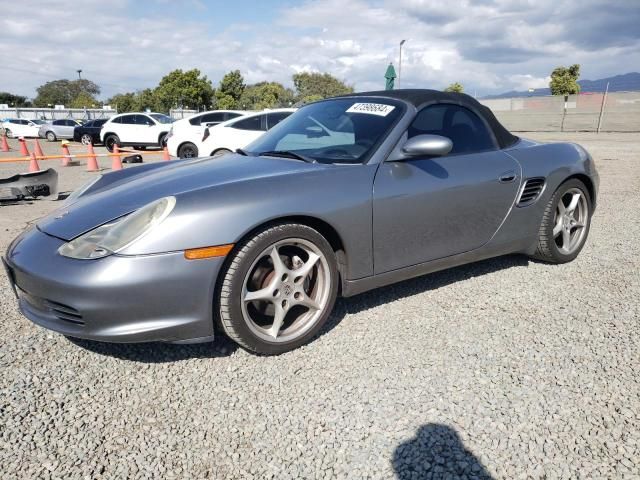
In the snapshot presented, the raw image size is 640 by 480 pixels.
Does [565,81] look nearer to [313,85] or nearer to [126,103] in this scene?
[313,85]

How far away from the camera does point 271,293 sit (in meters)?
2.28

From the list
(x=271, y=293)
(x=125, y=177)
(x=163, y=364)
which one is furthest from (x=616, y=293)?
(x=125, y=177)

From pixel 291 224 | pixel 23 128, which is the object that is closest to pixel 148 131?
pixel 291 224

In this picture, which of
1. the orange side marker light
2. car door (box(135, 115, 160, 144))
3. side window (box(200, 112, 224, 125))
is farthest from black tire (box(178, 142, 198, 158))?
the orange side marker light

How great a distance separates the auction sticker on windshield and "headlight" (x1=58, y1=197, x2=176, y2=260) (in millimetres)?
1443

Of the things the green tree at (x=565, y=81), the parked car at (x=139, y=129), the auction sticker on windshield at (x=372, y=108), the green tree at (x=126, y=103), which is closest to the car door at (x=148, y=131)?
the parked car at (x=139, y=129)

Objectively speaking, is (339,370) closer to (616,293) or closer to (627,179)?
(616,293)

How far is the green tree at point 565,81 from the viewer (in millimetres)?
38938

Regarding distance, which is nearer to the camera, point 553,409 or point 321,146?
point 553,409

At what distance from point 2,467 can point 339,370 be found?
1397 mm

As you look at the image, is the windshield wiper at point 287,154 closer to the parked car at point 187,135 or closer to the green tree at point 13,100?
the parked car at point 187,135

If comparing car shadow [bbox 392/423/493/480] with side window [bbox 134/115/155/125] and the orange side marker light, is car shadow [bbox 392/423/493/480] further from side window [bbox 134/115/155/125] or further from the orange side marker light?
side window [bbox 134/115/155/125]

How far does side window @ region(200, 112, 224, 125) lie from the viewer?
11.4 meters

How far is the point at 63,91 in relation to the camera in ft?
291
